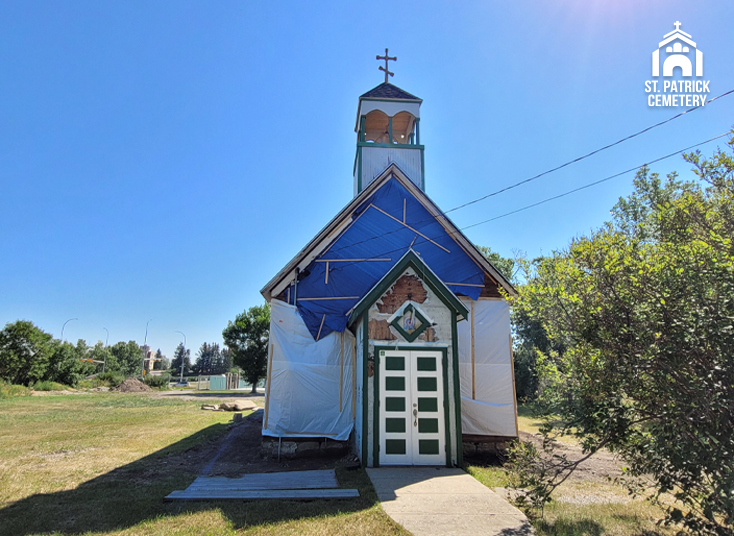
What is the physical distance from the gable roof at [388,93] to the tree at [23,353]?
43148mm

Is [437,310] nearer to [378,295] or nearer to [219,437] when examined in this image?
[378,295]

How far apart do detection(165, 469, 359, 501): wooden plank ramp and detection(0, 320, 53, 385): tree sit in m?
43.3

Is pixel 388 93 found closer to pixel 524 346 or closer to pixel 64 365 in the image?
pixel 524 346

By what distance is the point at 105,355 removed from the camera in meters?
66.9

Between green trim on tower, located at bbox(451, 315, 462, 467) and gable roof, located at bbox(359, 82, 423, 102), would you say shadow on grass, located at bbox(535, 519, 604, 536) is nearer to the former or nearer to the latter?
green trim on tower, located at bbox(451, 315, 462, 467)

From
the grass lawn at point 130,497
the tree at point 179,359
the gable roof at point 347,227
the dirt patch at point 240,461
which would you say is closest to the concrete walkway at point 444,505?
the grass lawn at point 130,497

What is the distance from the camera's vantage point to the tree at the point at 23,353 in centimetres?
4062

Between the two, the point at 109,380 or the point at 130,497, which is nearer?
the point at 130,497

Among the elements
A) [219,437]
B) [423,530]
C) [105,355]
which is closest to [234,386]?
[105,355]

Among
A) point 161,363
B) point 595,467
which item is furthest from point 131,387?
point 161,363

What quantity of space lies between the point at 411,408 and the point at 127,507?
19.2 feet

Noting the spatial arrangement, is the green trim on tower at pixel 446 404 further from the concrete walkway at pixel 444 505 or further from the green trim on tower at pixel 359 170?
the green trim on tower at pixel 359 170

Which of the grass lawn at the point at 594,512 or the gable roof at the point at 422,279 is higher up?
the gable roof at the point at 422,279

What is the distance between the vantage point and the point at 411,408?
33.2ft
